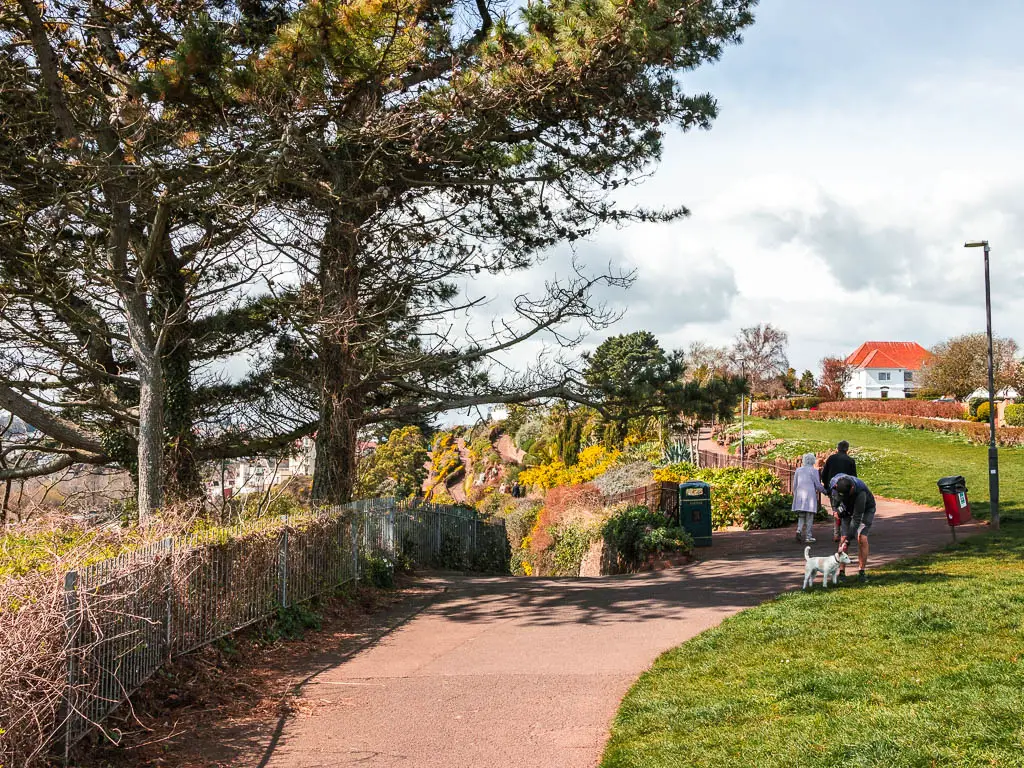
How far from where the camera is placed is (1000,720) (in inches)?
208

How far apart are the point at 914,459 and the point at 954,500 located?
18.1m

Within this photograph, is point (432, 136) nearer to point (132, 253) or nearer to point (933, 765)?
point (132, 253)

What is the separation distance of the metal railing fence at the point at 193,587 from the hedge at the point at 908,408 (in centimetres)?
4332

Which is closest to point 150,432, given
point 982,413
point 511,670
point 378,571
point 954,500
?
point 378,571

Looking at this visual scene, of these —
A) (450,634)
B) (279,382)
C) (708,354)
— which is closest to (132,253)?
(279,382)

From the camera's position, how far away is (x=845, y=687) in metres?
6.39

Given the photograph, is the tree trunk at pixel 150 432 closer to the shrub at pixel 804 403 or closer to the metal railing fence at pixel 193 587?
the metal railing fence at pixel 193 587

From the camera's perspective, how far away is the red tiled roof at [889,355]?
10649 cm

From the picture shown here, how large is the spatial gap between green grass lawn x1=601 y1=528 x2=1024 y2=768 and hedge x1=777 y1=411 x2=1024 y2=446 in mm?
30118

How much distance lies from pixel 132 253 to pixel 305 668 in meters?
8.20

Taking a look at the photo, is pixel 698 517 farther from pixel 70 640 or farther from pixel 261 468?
pixel 70 640

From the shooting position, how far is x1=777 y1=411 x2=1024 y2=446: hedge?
120 ft

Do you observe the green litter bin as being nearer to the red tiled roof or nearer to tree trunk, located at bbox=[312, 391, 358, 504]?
tree trunk, located at bbox=[312, 391, 358, 504]

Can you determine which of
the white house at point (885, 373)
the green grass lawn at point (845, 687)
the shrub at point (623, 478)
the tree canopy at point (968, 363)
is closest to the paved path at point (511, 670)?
the green grass lawn at point (845, 687)
